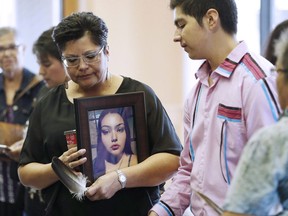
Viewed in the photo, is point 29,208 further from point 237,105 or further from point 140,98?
point 237,105

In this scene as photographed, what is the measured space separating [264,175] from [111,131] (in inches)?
33.5

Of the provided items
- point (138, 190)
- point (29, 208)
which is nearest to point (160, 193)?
point (138, 190)

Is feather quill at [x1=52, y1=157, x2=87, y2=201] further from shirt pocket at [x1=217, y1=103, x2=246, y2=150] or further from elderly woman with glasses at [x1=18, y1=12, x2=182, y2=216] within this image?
shirt pocket at [x1=217, y1=103, x2=246, y2=150]

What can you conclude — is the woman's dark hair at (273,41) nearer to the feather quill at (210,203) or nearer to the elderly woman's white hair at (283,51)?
the feather quill at (210,203)

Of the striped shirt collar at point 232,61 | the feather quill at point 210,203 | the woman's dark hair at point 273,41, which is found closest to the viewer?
the feather quill at point 210,203

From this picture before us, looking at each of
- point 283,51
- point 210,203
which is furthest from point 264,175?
point 210,203

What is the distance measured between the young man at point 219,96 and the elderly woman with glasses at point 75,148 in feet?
0.48

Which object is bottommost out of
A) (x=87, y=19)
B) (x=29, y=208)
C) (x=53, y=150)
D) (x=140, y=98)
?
(x=29, y=208)

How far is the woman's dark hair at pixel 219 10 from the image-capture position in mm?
1767

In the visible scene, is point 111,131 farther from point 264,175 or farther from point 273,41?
point 264,175

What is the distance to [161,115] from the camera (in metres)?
2.07

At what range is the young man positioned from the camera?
1.65 metres

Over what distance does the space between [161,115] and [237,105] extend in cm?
44

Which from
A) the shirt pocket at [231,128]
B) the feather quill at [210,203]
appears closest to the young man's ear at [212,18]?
the shirt pocket at [231,128]
